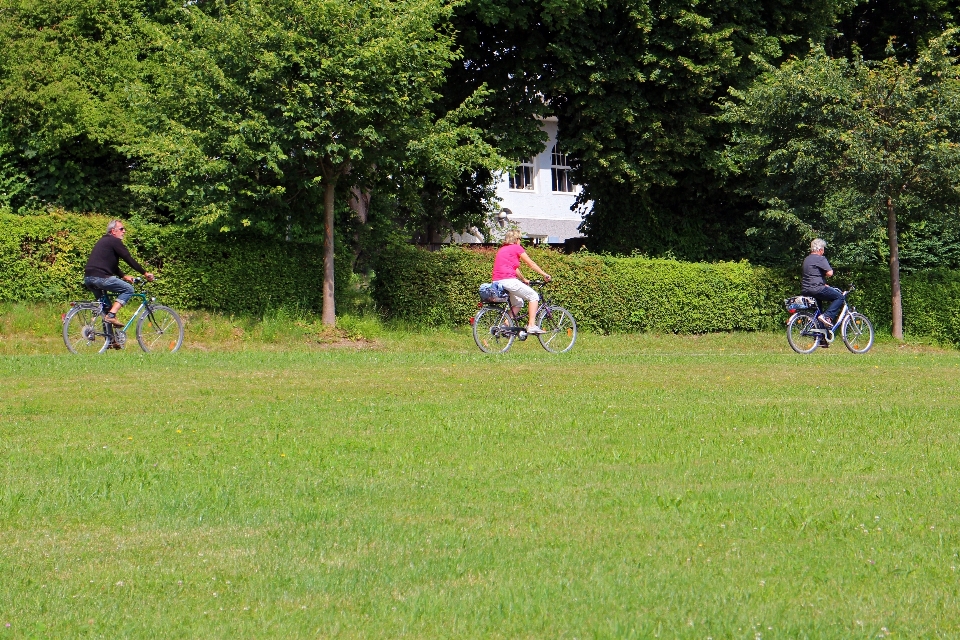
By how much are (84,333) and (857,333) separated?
14166 millimetres

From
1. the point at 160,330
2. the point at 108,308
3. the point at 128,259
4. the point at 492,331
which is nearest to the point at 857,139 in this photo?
the point at 492,331

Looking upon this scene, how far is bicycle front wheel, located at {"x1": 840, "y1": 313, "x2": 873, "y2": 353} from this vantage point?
74.6 feet

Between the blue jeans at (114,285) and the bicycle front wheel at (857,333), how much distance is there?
13.2 metres

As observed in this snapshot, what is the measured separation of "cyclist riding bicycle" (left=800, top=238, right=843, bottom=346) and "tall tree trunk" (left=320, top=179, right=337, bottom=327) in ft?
29.6

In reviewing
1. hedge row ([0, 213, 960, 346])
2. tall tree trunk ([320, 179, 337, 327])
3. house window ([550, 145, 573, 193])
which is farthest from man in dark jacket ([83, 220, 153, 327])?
house window ([550, 145, 573, 193])

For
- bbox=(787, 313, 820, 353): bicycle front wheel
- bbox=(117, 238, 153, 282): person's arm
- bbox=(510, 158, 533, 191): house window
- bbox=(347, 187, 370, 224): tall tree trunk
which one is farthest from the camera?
bbox=(510, 158, 533, 191): house window

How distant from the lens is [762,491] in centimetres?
743

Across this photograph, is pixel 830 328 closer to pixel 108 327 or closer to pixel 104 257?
pixel 108 327

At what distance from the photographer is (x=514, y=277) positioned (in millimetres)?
19719

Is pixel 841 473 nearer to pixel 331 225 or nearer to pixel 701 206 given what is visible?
pixel 331 225

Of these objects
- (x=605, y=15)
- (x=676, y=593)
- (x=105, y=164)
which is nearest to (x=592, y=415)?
(x=676, y=593)

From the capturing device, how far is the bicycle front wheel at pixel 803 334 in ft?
73.9

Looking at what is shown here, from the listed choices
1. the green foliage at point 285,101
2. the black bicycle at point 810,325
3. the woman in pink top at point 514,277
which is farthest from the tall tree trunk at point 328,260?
the black bicycle at point 810,325

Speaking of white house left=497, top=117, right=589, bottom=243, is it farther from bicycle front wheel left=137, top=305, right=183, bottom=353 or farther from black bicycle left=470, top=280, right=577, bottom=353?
bicycle front wheel left=137, top=305, right=183, bottom=353
